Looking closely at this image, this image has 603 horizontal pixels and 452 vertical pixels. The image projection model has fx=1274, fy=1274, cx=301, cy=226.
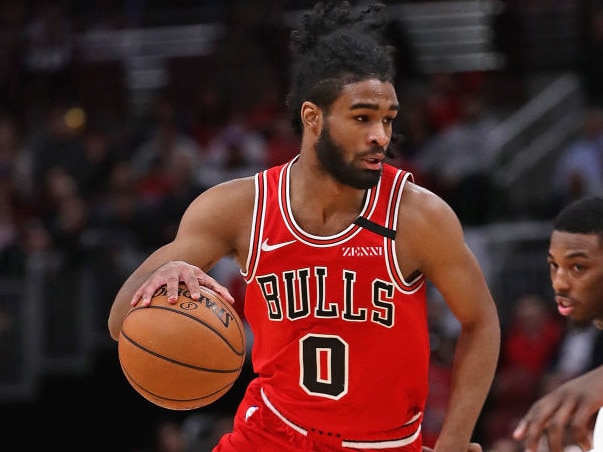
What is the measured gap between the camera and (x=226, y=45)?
1373 cm

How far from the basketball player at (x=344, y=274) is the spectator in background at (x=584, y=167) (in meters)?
5.92

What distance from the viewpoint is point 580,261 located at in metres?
4.93

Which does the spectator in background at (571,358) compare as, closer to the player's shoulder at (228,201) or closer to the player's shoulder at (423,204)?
the player's shoulder at (423,204)

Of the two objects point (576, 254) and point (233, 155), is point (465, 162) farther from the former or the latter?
point (576, 254)

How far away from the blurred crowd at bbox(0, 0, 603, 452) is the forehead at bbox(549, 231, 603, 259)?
3.12 m

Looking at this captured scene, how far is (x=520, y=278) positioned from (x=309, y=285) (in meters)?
5.41

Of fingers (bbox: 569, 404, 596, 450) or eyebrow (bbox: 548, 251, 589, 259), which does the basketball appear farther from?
fingers (bbox: 569, 404, 596, 450)

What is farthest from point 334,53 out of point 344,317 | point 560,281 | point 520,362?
point 520,362

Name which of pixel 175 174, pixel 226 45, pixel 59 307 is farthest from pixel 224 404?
pixel 226 45

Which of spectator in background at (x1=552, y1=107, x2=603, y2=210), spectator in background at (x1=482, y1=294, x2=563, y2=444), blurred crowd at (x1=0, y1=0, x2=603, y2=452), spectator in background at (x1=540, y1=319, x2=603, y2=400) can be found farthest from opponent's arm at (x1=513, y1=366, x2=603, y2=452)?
spectator in background at (x1=552, y1=107, x2=603, y2=210)

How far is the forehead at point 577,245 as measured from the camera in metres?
4.92

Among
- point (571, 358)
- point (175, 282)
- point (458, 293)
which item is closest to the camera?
point (175, 282)

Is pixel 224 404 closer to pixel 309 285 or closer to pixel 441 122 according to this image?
pixel 441 122

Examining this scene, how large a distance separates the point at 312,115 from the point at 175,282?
0.95 metres
